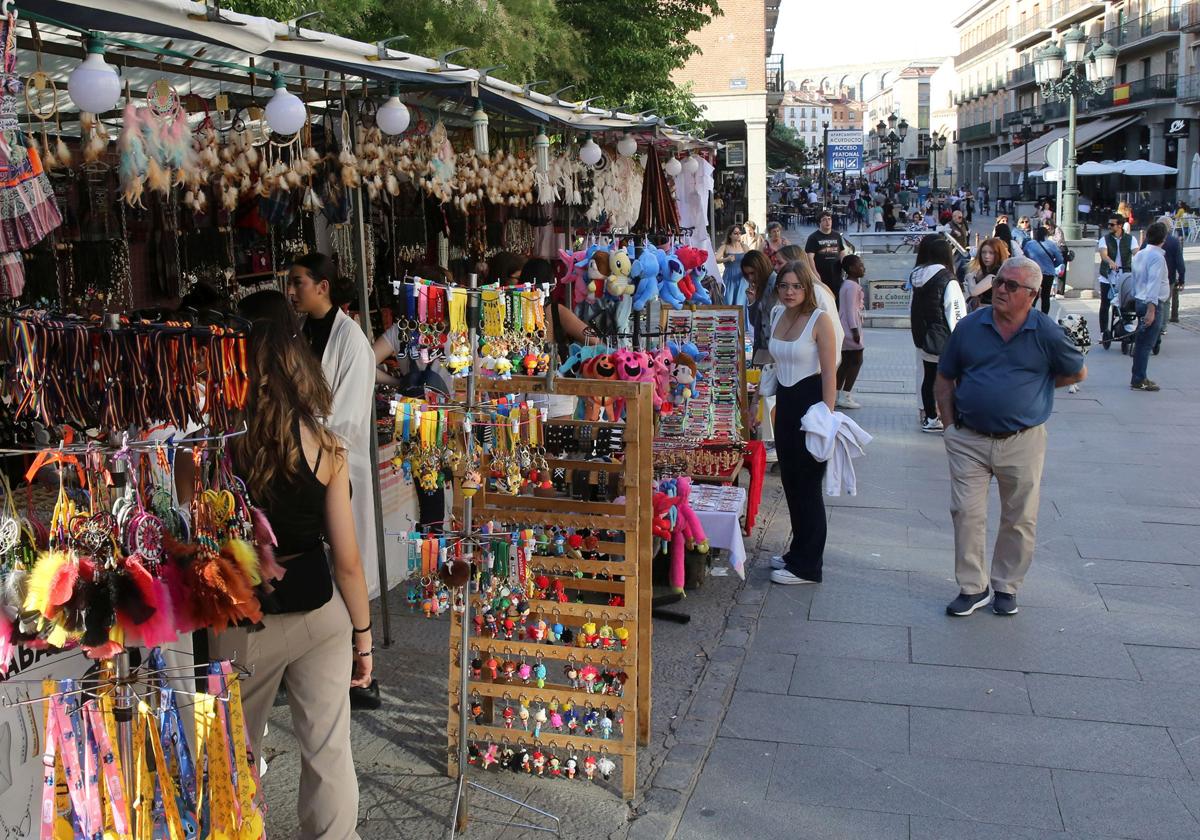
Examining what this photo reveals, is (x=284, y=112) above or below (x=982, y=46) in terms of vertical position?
below

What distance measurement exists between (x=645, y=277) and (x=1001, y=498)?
2.24 m

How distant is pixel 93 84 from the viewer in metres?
3.14

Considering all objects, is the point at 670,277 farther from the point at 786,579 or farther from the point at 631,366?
the point at 786,579

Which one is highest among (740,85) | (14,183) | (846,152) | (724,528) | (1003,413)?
(740,85)

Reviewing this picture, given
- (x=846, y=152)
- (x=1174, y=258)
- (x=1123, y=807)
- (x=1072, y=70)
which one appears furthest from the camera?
(x=846, y=152)

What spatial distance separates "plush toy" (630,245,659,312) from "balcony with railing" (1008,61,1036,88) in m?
60.5

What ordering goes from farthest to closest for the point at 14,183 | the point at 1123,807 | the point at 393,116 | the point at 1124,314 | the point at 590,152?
the point at 1124,314, the point at 590,152, the point at 393,116, the point at 1123,807, the point at 14,183

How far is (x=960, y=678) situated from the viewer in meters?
4.68

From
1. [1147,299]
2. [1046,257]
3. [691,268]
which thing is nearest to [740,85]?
[1046,257]

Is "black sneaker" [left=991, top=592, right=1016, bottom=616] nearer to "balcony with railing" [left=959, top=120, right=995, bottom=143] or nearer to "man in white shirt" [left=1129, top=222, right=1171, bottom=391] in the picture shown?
"man in white shirt" [left=1129, top=222, right=1171, bottom=391]

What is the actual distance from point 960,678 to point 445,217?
195 inches

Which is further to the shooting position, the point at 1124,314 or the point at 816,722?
the point at 1124,314

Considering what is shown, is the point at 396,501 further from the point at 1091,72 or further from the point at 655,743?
the point at 1091,72

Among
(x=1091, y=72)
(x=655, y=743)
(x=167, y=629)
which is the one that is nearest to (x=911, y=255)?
(x=1091, y=72)
